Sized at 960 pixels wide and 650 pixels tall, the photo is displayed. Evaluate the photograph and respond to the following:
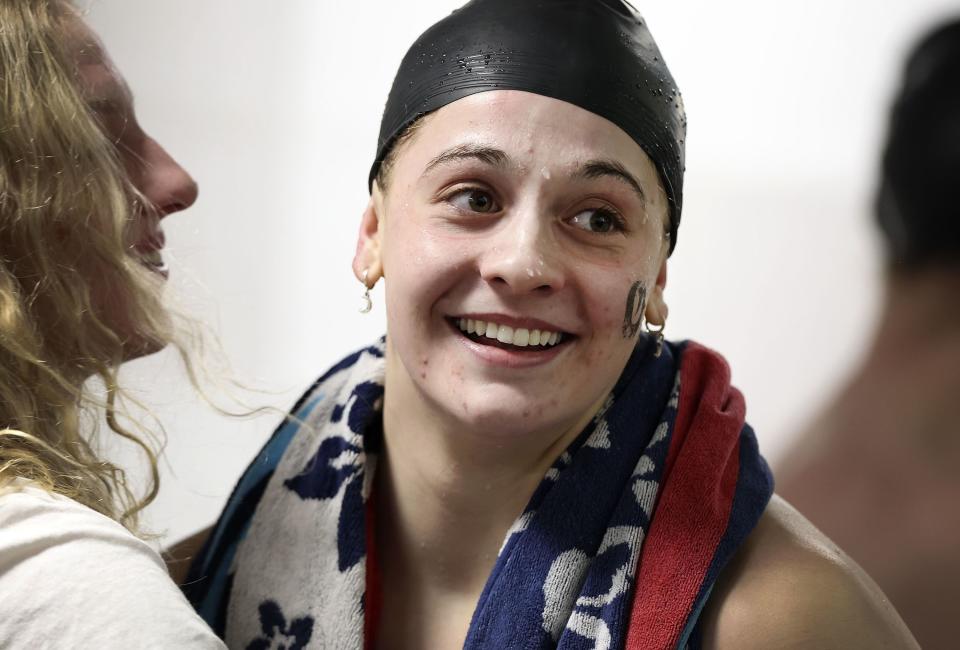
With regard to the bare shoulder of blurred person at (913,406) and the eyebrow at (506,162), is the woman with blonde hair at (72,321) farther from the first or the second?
the bare shoulder of blurred person at (913,406)

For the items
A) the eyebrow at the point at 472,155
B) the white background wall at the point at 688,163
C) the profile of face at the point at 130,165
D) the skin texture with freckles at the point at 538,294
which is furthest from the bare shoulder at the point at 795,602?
the white background wall at the point at 688,163

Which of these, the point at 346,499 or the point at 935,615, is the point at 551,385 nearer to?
the point at 346,499

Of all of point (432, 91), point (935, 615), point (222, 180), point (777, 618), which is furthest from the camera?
point (222, 180)

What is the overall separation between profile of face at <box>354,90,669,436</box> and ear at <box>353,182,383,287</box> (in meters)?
Answer: 0.10

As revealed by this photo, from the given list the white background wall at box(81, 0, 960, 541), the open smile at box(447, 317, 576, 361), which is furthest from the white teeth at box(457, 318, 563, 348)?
the white background wall at box(81, 0, 960, 541)

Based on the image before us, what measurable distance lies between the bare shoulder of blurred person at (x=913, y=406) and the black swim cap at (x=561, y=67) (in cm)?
57

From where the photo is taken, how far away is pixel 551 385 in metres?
1.18

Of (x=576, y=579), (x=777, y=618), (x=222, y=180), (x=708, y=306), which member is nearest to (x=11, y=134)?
(x=576, y=579)

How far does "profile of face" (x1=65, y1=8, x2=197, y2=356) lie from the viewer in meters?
1.30

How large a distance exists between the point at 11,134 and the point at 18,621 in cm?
51

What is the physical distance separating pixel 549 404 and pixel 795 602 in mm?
316

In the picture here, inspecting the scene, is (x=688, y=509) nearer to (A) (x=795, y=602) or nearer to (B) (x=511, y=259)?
(A) (x=795, y=602)

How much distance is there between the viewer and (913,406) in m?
1.83

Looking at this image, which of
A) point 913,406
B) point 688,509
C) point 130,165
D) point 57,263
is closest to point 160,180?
point 130,165
